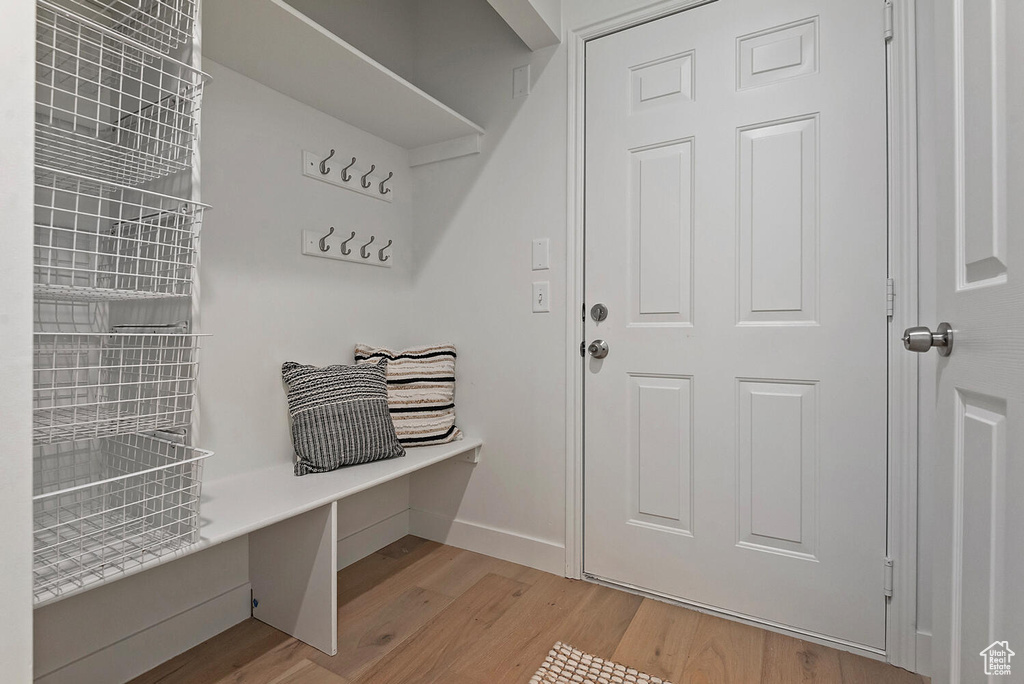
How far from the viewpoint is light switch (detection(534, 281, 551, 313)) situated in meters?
2.04

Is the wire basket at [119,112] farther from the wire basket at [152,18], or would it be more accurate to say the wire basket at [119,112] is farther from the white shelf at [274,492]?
the white shelf at [274,492]

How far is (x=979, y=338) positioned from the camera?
750 mm

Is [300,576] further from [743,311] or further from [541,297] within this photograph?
[743,311]

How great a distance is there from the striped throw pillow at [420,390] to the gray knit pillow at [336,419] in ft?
0.35

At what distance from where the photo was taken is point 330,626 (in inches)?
59.4

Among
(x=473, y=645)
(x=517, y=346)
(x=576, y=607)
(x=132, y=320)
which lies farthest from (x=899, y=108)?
(x=132, y=320)

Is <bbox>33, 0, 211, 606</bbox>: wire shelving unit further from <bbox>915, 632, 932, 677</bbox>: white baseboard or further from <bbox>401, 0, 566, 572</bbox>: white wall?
<bbox>915, 632, 932, 677</bbox>: white baseboard

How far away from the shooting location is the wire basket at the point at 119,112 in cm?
117

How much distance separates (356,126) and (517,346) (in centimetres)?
109

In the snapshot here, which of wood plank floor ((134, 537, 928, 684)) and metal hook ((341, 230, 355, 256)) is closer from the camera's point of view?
wood plank floor ((134, 537, 928, 684))

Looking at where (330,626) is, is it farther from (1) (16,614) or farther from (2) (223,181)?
(2) (223,181)

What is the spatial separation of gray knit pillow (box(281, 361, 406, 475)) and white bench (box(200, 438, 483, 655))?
0.07 meters

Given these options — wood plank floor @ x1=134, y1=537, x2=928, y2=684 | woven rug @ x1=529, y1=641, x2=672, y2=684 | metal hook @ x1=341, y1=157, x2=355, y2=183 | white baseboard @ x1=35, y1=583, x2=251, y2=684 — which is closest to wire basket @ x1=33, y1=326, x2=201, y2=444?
white baseboard @ x1=35, y1=583, x2=251, y2=684

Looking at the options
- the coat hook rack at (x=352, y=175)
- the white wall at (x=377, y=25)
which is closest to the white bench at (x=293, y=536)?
the coat hook rack at (x=352, y=175)
